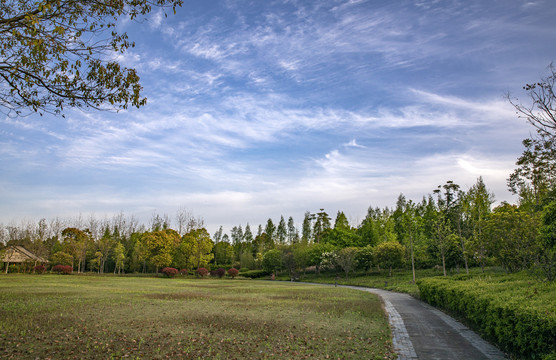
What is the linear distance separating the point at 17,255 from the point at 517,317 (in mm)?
57836

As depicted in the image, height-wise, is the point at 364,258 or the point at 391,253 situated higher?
the point at 391,253

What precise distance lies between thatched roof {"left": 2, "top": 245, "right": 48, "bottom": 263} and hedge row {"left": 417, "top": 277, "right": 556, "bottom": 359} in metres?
54.5

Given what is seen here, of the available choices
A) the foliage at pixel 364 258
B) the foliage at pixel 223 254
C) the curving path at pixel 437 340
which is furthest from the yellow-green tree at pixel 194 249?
the curving path at pixel 437 340

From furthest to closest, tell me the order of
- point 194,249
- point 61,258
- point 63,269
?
point 194,249 < point 61,258 < point 63,269

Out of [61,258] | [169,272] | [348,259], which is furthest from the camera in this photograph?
[61,258]

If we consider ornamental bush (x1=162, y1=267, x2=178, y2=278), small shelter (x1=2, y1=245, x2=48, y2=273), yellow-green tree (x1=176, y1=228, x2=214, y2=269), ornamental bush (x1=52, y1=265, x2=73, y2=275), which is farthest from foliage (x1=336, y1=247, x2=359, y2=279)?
small shelter (x1=2, y1=245, x2=48, y2=273)

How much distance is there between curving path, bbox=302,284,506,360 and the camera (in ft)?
23.9

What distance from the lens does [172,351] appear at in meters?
7.38

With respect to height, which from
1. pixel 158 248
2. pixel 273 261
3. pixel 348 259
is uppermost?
pixel 158 248

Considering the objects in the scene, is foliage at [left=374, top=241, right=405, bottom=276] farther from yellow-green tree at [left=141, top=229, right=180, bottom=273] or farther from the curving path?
the curving path

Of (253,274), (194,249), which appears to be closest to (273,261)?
(253,274)

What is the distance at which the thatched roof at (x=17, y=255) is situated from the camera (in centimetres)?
4506

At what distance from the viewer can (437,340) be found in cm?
873

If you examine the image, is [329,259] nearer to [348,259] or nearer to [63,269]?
[348,259]
